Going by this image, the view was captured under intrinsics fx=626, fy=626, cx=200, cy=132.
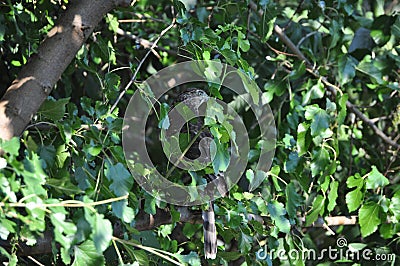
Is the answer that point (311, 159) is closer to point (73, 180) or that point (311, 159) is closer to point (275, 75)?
point (275, 75)

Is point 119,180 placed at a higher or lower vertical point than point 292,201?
higher

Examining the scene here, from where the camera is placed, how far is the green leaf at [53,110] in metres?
0.90

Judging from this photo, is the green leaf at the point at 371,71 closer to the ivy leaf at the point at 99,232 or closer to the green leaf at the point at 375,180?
the green leaf at the point at 375,180

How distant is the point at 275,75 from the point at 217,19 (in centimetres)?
23

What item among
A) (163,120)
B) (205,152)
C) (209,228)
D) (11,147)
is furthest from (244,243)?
(11,147)

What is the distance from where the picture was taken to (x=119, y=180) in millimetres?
797

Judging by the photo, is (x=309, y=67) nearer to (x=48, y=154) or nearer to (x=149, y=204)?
(x=149, y=204)

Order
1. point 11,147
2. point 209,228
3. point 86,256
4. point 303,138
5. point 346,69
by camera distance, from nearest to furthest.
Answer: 1. point 11,147
2. point 86,256
3. point 209,228
4. point 303,138
5. point 346,69

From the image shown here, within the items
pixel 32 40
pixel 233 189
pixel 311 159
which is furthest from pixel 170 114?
pixel 311 159

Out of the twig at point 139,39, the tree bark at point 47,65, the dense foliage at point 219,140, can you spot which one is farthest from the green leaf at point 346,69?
the tree bark at point 47,65

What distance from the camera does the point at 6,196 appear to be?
711 mm

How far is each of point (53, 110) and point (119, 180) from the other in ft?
0.59

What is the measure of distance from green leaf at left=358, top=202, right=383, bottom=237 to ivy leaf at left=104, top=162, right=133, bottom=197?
737mm

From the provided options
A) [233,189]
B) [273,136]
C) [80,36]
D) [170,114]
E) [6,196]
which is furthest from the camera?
[273,136]
